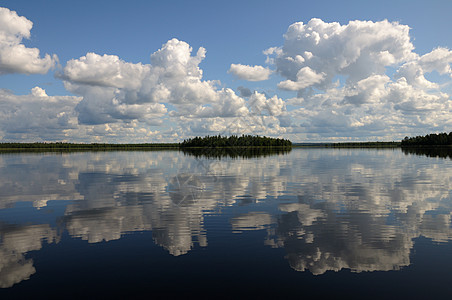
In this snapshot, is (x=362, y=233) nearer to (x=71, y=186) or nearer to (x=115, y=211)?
(x=115, y=211)

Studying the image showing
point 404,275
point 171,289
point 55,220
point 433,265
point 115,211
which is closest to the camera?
point 171,289

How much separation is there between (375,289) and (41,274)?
1450 centimetres

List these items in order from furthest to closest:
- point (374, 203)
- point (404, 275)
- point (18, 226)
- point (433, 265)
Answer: point (374, 203)
point (18, 226)
point (433, 265)
point (404, 275)

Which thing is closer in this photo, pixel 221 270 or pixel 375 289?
pixel 375 289

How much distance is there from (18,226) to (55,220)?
2336 millimetres

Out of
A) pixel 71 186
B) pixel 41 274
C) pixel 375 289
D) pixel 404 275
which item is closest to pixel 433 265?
pixel 404 275

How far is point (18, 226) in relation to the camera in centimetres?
2095

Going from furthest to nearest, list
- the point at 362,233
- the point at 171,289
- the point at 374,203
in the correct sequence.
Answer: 1. the point at 374,203
2. the point at 362,233
3. the point at 171,289

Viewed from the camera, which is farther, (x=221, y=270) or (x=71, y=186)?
(x=71, y=186)

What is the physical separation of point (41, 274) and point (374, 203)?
26897 mm

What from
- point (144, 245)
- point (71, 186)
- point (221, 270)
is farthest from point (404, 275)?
point (71, 186)

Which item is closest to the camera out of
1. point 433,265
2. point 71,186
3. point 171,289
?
point 171,289

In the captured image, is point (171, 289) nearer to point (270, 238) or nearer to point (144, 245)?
point (144, 245)

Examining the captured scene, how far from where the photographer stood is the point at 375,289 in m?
11.9
